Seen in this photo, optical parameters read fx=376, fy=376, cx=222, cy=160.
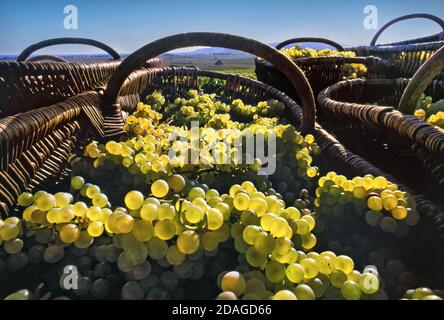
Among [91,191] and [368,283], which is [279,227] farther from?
[91,191]

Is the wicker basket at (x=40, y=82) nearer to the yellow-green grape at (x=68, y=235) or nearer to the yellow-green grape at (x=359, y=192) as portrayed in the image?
the yellow-green grape at (x=68, y=235)

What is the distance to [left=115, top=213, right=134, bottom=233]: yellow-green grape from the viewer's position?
0.54 metres

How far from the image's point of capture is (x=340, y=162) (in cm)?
116

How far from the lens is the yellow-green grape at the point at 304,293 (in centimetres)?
52

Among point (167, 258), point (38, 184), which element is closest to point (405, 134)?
point (167, 258)

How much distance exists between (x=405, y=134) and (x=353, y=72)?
6.34 ft

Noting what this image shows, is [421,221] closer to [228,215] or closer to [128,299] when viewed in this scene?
[228,215]

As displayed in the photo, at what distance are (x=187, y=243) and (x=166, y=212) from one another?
6 cm

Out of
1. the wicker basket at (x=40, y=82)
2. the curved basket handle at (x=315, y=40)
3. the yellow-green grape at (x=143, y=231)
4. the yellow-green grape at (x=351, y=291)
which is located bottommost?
the yellow-green grape at (x=351, y=291)

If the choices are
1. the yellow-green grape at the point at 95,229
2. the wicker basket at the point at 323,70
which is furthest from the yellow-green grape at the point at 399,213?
the wicker basket at the point at 323,70

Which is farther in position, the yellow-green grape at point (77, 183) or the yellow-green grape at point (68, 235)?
the yellow-green grape at point (77, 183)

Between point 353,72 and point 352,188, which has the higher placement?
point 353,72

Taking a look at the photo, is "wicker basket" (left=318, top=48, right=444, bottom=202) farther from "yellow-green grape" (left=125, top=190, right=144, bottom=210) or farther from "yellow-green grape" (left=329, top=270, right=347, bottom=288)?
"yellow-green grape" (left=125, top=190, right=144, bottom=210)

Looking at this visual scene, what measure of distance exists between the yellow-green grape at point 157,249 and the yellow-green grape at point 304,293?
0.64 feet
